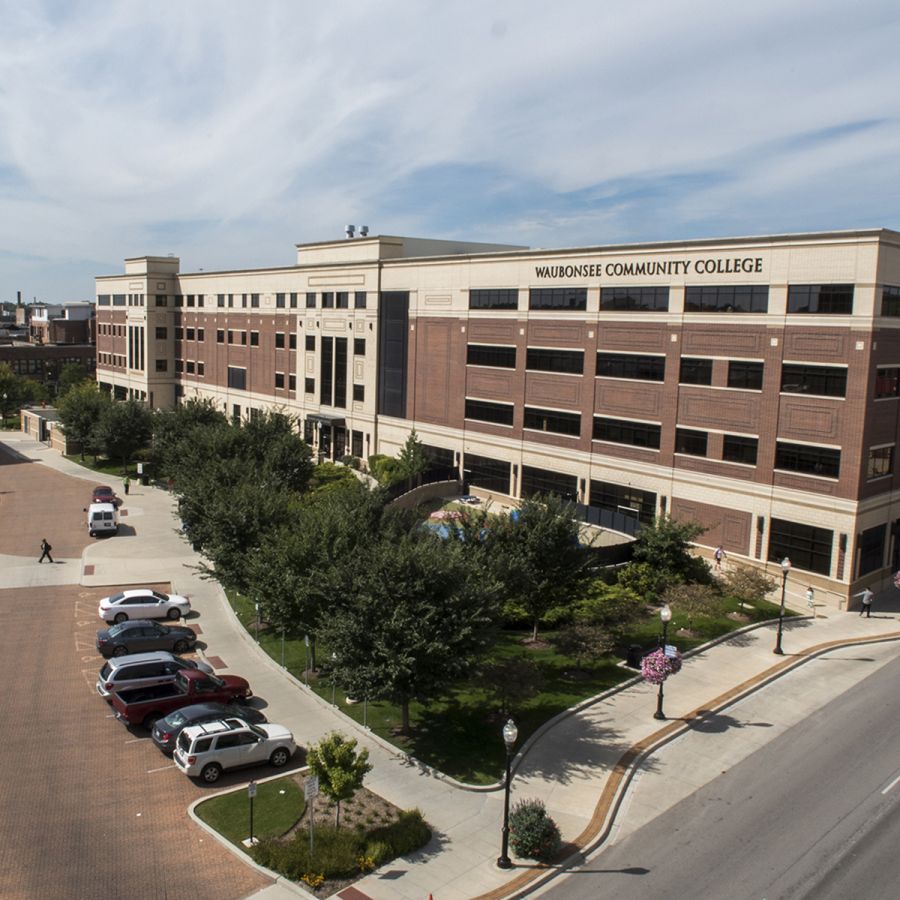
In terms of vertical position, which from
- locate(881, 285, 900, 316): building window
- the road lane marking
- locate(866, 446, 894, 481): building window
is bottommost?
the road lane marking

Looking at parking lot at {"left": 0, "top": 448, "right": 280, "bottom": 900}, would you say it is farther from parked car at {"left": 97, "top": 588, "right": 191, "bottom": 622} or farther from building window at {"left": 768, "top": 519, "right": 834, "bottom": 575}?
building window at {"left": 768, "top": 519, "right": 834, "bottom": 575}

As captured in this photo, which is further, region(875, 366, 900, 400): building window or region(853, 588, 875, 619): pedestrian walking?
region(875, 366, 900, 400): building window

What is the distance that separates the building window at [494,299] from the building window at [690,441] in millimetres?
13626

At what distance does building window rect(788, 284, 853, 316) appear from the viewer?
120 ft

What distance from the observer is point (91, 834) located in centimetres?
1942

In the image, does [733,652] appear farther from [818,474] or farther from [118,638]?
[118,638]

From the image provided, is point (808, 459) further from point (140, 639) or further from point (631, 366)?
point (140, 639)

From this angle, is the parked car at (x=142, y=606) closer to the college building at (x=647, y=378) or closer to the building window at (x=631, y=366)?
the college building at (x=647, y=378)

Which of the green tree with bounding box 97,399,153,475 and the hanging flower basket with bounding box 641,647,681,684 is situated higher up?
the green tree with bounding box 97,399,153,475

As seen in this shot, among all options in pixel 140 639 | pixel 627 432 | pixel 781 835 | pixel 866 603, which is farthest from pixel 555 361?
pixel 781 835

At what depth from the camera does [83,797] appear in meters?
21.1

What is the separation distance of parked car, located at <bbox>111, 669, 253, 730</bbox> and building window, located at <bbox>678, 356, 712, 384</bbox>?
26.9 metres

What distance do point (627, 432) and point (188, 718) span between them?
97.3 feet

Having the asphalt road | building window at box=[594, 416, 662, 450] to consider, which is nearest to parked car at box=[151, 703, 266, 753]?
the asphalt road
